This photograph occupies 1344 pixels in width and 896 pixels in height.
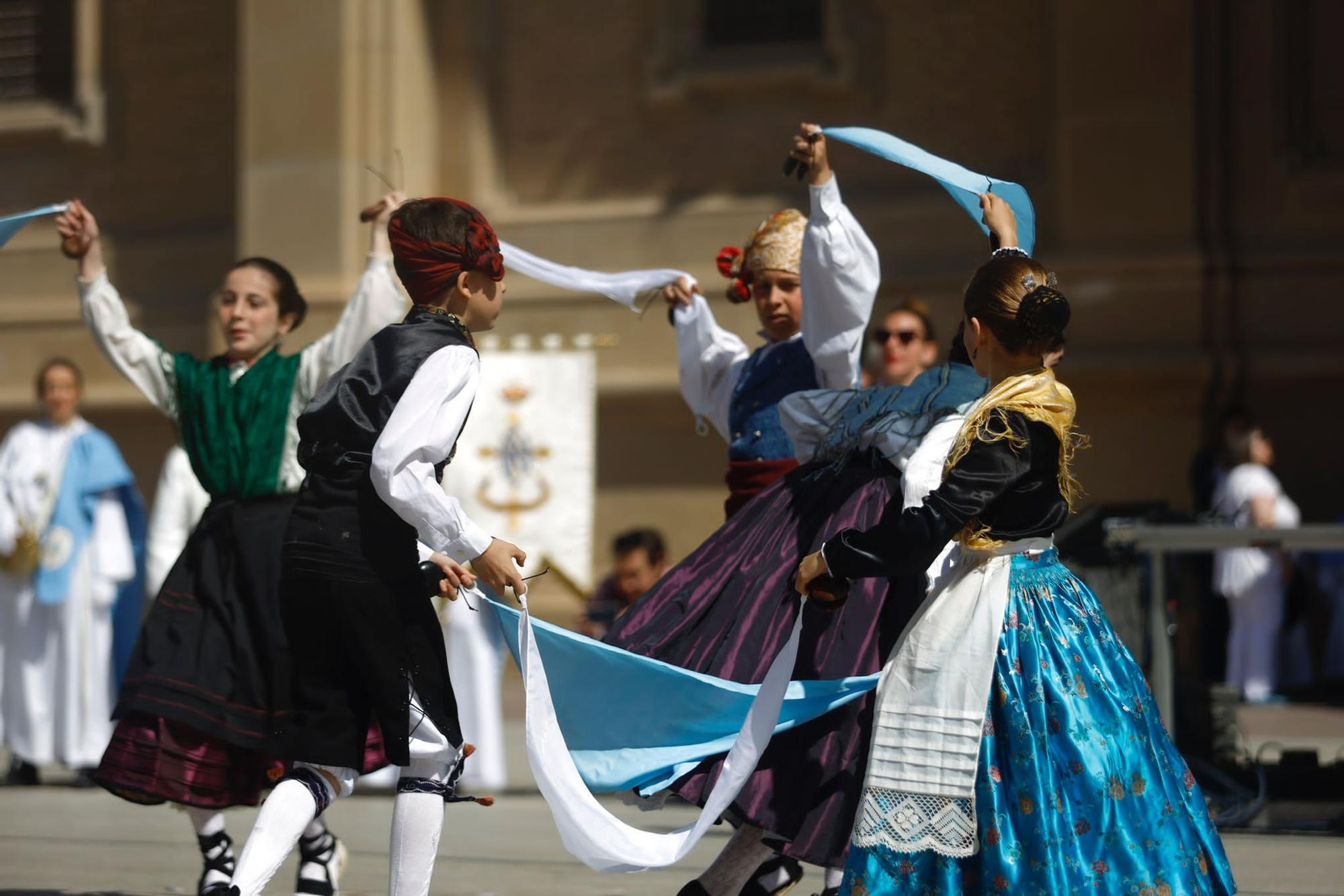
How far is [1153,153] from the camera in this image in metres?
10.6

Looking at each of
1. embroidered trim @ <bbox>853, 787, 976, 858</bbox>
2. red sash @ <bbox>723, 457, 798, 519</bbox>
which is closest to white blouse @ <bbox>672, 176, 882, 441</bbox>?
red sash @ <bbox>723, 457, 798, 519</bbox>

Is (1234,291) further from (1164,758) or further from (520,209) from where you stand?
(1164,758)

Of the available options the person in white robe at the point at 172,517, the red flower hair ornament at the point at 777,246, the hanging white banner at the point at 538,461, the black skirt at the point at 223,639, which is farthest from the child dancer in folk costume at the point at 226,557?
the hanging white banner at the point at 538,461

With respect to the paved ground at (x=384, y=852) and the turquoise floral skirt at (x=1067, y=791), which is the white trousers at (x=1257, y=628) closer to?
the paved ground at (x=384, y=852)

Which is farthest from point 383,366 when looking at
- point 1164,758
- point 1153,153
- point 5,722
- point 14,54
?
point 14,54

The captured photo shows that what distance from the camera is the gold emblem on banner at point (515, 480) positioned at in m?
8.20

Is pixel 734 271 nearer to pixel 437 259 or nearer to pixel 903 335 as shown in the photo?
pixel 903 335

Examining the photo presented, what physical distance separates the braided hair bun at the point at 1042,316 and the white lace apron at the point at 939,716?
14.5 inches

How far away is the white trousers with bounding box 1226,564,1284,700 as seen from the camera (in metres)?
9.68

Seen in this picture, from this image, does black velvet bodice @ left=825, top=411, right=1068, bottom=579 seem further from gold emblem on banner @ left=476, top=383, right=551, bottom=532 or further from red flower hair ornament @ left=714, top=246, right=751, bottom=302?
gold emblem on banner @ left=476, top=383, right=551, bottom=532

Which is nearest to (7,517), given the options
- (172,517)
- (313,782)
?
(172,517)

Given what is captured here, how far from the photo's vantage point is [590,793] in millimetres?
3773

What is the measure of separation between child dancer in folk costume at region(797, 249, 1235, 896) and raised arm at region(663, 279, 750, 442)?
1479 mm

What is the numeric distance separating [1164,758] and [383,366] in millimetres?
1604
